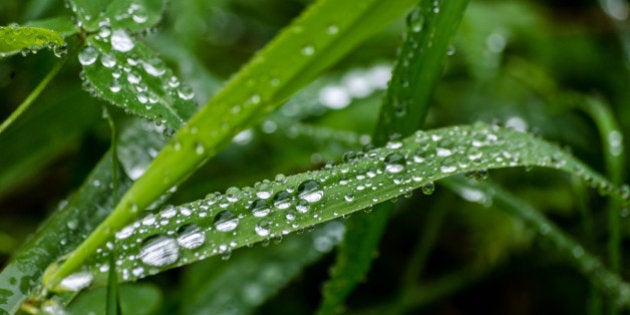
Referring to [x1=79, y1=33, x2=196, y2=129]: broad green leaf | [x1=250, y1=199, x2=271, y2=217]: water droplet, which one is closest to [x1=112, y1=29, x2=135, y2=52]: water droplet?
[x1=79, y1=33, x2=196, y2=129]: broad green leaf

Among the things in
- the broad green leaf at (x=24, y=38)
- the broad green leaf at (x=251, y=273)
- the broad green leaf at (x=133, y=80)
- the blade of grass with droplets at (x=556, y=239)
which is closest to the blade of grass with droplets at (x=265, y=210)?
the broad green leaf at (x=133, y=80)

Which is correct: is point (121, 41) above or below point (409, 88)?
above

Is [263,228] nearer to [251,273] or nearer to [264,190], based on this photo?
[264,190]

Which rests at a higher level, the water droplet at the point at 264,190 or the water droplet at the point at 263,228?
the water droplet at the point at 264,190

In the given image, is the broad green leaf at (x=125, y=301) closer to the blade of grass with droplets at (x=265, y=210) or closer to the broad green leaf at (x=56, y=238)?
the broad green leaf at (x=56, y=238)

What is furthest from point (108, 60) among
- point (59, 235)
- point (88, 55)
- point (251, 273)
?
point (251, 273)

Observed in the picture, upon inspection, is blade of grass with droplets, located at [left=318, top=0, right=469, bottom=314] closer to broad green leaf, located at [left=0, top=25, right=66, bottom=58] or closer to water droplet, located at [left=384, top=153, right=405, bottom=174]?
water droplet, located at [left=384, top=153, right=405, bottom=174]

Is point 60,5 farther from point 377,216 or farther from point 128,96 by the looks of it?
point 377,216
